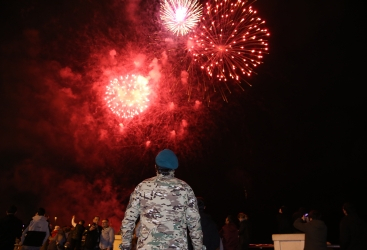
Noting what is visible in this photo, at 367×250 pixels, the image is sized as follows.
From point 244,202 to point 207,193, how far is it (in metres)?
4.40

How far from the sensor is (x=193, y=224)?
4023mm

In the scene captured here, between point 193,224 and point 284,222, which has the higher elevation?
point 284,222

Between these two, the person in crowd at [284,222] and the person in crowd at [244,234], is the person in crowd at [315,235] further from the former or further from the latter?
the person in crowd at [244,234]

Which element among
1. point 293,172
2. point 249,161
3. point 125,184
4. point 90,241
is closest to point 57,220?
point 125,184

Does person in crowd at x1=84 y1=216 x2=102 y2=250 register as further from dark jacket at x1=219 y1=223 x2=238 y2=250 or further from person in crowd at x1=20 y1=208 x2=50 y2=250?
dark jacket at x1=219 y1=223 x2=238 y2=250

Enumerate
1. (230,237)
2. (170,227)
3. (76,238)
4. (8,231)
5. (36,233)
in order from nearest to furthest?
(170,227) < (8,231) < (36,233) < (230,237) < (76,238)

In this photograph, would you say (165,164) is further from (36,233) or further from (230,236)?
(230,236)

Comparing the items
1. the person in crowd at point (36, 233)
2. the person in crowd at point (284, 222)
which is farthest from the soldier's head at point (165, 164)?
the person in crowd at point (284, 222)

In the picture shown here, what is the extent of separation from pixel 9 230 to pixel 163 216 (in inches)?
221

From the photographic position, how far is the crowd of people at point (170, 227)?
3.92 meters

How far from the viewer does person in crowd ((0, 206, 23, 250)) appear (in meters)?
8.04

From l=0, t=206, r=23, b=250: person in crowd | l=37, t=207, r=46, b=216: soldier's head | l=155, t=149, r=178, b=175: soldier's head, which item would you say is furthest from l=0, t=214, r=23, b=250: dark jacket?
l=155, t=149, r=178, b=175: soldier's head

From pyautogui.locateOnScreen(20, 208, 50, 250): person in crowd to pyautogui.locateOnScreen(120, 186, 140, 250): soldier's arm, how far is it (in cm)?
547

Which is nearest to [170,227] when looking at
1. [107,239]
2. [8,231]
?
[8,231]
